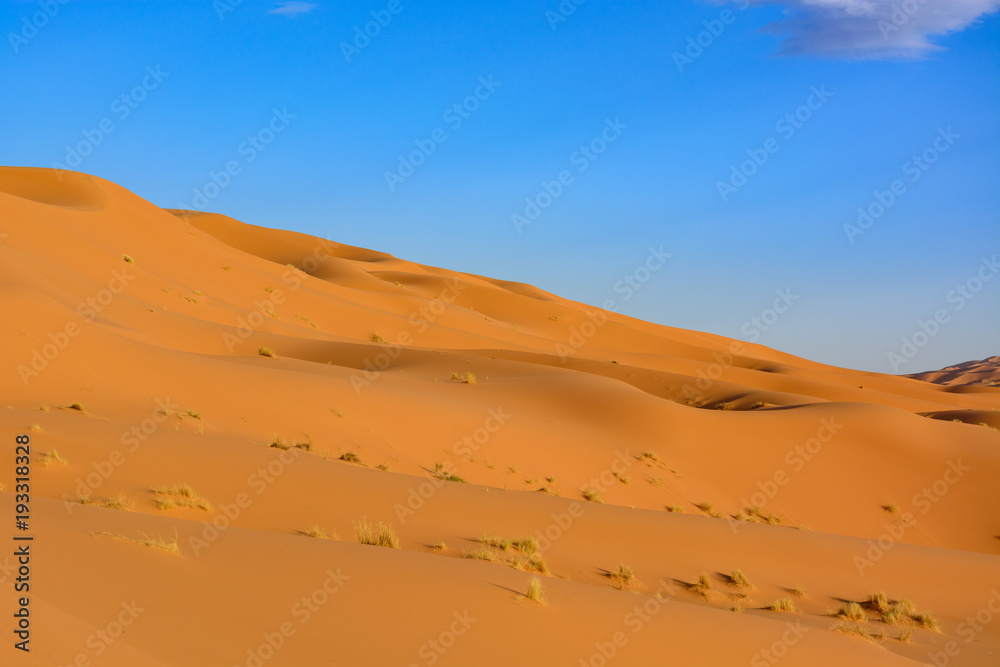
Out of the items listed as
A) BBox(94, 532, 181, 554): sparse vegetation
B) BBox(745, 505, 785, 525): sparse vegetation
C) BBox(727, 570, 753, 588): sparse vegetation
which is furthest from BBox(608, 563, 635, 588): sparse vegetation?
BBox(745, 505, 785, 525): sparse vegetation

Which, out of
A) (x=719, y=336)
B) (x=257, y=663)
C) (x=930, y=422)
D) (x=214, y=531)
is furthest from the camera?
(x=719, y=336)

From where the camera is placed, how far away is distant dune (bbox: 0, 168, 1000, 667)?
6.59 meters

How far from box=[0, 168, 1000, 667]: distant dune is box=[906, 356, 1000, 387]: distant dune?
80.8m

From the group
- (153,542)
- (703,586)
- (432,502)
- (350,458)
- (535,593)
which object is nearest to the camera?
(153,542)

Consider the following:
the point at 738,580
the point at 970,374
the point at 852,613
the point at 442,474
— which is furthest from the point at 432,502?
the point at 970,374

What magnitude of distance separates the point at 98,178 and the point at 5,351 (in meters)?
38.0

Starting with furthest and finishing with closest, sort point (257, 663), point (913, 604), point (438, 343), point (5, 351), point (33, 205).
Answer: point (438, 343) < point (33, 205) < point (5, 351) < point (913, 604) < point (257, 663)

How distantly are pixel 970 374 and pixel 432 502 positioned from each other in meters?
126

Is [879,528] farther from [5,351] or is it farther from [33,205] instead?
[33,205]

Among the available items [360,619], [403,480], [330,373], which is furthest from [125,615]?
[330,373]

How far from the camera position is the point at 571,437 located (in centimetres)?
2272

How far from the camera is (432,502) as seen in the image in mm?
12055

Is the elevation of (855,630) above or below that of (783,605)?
above

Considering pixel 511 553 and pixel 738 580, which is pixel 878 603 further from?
pixel 511 553
